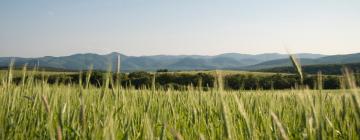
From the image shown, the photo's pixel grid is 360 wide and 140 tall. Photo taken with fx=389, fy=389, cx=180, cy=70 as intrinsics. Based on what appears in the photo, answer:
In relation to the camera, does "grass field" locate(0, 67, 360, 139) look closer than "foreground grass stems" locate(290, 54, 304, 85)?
Yes

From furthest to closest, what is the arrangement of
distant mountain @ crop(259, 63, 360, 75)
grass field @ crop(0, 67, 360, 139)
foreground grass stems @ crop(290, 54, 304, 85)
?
distant mountain @ crop(259, 63, 360, 75) → foreground grass stems @ crop(290, 54, 304, 85) → grass field @ crop(0, 67, 360, 139)

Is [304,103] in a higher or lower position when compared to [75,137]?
higher

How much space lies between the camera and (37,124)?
174 cm

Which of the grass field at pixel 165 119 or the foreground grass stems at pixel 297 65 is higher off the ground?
the foreground grass stems at pixel 297 65

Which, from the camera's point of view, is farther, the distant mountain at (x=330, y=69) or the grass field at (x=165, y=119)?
the distant mountain at (x=330, y=69)

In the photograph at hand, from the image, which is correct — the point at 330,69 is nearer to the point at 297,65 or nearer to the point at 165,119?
the point at 297,65

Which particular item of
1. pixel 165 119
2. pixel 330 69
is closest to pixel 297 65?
pixel 165 119

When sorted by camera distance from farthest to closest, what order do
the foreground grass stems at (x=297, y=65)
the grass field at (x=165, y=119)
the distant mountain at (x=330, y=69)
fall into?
1. the distant mountain at (x=330, y=69)
2. the foreground grass stems at (x=297, y=65)
3. the grass field at (x=165, y=119)

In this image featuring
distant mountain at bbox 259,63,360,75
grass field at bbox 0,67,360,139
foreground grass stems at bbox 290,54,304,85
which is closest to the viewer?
grass field at bbox 0,67,360,139

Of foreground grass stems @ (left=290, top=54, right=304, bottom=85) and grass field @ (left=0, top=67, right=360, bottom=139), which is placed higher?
foreground grass stems @ (left=290, top=54, right=304, bottom=85)

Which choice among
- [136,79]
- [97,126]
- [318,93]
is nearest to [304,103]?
[318,93]

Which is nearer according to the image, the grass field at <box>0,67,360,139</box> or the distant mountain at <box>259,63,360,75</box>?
the grass field at <box>0,67,360,139</box>

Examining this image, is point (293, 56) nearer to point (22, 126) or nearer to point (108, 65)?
point (108, 65)

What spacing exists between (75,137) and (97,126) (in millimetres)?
336
